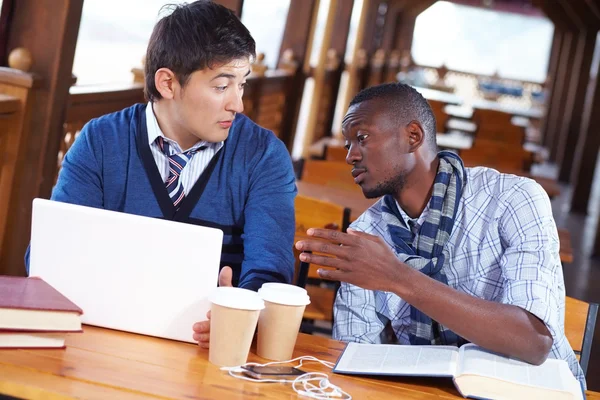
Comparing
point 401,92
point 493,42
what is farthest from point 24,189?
point 493,42

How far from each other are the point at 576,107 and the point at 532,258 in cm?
1172

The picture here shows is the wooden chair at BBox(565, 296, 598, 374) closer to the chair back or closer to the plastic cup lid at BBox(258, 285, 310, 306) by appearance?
the plastic cup lid at BBox(258, 285, 310, 306)

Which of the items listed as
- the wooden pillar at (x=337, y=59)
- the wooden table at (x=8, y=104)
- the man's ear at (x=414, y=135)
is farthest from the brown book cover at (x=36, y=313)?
the wooden pillar at (x=337, y=59)

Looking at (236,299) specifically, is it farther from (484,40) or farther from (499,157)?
(484,40)

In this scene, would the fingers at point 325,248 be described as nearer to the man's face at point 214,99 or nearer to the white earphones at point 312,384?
the white earphones at point 312,384

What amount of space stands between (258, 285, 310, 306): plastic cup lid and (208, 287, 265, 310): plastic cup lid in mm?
36

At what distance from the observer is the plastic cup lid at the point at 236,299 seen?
1.44 meters

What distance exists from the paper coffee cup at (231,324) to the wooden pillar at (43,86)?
1.72 m

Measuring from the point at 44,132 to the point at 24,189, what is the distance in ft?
0.70

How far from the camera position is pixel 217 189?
6.54 ft

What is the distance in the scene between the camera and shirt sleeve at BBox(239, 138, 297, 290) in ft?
6.16

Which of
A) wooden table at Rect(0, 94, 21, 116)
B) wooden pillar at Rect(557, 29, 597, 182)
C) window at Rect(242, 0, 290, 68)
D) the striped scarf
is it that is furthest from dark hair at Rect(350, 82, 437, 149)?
wooden pillar at Rect(557, 29, 597, 182)

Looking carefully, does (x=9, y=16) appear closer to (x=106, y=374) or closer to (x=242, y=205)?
(x=242, y=205)

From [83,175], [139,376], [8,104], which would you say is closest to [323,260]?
[139,376]
